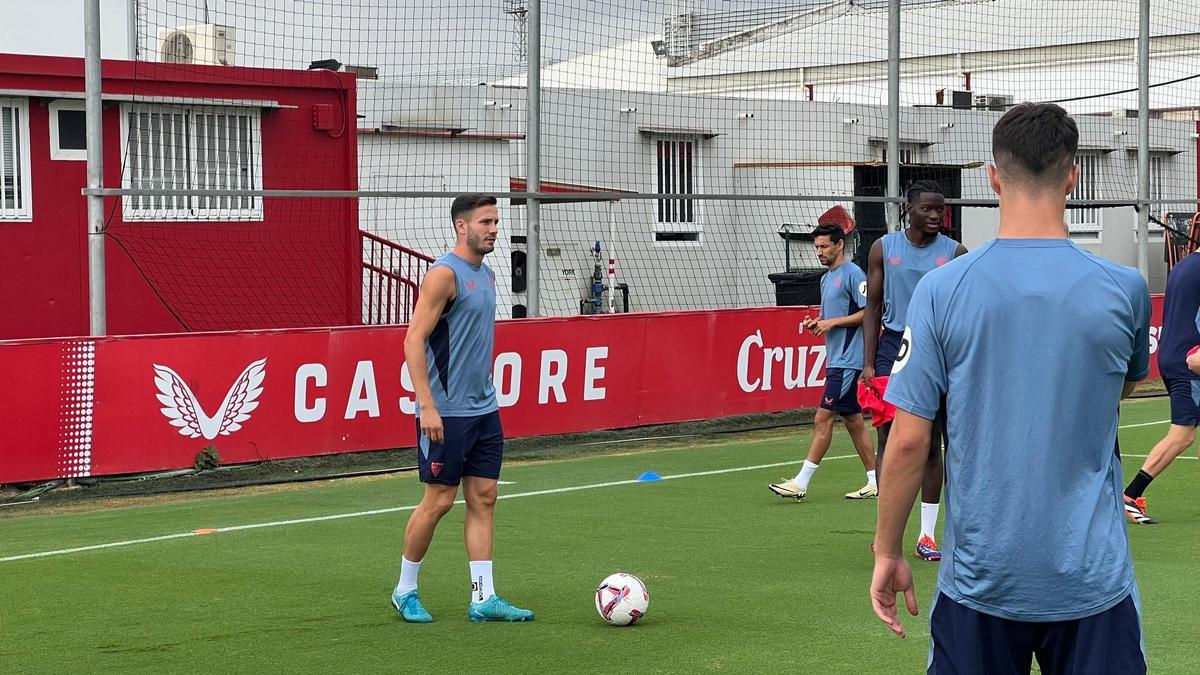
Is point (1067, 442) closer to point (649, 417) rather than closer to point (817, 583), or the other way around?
point (817, 583)

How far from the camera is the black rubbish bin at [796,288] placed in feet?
68.1

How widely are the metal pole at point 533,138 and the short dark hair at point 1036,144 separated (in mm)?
10812

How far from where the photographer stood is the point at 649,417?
15.2 meters

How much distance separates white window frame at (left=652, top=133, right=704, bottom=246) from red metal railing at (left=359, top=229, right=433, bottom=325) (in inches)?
165

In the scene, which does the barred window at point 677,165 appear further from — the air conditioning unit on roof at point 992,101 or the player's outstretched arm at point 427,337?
the player's outstretched arm at point 427,337

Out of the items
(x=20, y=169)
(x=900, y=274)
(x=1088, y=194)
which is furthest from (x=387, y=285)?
(x=1088, y=194)

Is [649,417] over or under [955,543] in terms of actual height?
under

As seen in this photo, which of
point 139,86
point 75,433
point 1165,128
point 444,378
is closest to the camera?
point 444,378

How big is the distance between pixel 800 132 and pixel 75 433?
57.7 ft

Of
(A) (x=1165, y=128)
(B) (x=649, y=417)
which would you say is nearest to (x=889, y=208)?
(B) (x=649, y=417)

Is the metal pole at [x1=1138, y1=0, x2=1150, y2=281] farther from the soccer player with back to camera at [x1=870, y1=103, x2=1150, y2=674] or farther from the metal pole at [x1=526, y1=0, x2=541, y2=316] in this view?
the soccer player with back to camera at [x1=870, y1=103, x2=1150, y2=674]

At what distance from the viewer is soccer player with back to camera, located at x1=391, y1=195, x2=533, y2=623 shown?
6.93 meters

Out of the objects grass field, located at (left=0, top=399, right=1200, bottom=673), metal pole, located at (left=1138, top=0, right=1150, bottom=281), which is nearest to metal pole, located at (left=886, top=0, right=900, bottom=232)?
metal pole, located at (left=1138, top=0, right=1150, bottom=281)

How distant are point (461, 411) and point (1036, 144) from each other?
4091 mm
